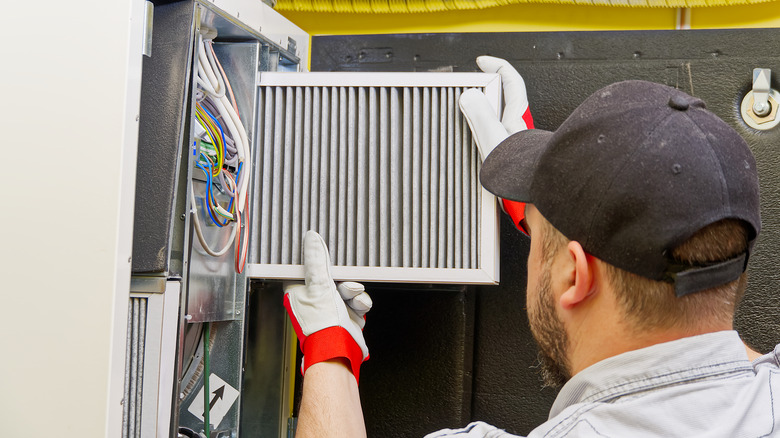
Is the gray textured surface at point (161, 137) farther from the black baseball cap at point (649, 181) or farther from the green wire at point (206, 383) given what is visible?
the black baseball cap at point (649, 181)

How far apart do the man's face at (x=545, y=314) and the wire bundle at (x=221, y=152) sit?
50 cm

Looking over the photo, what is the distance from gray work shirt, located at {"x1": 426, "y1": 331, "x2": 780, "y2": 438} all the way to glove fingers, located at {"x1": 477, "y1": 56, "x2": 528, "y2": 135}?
597mm

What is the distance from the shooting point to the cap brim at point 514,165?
969 mm

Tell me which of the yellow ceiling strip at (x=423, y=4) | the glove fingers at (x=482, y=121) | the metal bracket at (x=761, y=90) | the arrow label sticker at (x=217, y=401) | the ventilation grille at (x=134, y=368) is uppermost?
the yellow ceiling strip at (x=423, y=4)

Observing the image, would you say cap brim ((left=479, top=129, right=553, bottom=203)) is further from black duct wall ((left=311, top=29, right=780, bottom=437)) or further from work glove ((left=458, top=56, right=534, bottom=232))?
black duct wall ((left=311, top=29, right=780, bottom=437))

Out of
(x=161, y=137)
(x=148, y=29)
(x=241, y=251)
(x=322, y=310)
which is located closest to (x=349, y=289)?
(x=322, y=310)

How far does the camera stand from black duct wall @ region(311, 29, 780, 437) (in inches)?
52.7

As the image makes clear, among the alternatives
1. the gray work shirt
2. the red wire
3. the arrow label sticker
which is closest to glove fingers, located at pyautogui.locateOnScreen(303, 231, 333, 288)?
the red wire

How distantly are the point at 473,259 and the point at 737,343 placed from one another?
474 mm

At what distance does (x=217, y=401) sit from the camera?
3.95 feet

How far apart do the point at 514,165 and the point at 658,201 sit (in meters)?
0.28

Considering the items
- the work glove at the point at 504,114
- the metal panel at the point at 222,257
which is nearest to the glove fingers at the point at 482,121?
the work glove at the point at 504,114

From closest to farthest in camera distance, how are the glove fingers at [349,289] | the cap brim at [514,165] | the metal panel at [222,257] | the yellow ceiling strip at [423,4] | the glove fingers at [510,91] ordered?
1. the cap brim at [514,165]
2. the metal panel at [222,257]
3. the glove fingers at [349,289]
4. the glove fingers at [510,91]
5. the yellow ceiling strip at [423,4]

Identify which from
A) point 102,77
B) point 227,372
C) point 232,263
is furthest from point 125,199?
point 227,372
